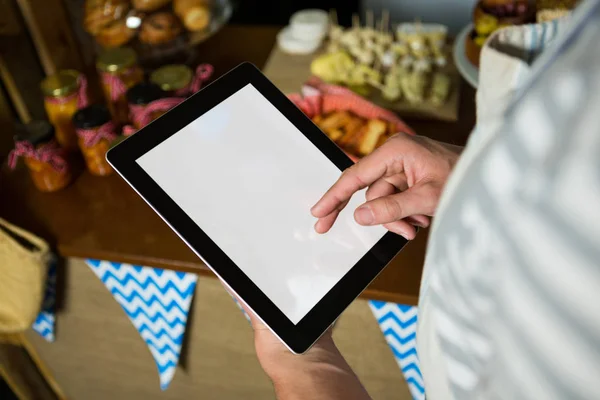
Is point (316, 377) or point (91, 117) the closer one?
point (316, 377)

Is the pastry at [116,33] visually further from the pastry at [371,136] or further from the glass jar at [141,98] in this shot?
the pastry at [371,136]

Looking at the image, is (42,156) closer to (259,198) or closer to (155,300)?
(155,300)

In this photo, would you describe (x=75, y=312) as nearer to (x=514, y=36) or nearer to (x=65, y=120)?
(x=65, y=120)

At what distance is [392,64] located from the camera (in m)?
1.03

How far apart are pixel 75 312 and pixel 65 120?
356 mm

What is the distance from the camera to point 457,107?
3.15ft

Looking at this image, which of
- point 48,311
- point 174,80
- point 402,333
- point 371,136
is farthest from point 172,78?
point 402,333

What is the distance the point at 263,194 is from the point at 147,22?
1.88 ft

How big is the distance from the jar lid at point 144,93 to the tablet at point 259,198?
0.28 meters

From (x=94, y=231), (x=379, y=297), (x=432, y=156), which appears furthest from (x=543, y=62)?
(x=94, y=231)

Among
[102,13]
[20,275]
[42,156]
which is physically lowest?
[20,275]

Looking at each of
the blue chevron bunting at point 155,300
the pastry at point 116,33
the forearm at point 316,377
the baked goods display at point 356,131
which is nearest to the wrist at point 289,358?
the forearm at point 316,377

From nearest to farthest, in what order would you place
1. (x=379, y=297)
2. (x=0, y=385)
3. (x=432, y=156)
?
(x=432, y=156)
(x=379, y=297)
(x=0, y=385)

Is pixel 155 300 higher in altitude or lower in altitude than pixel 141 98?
lower
